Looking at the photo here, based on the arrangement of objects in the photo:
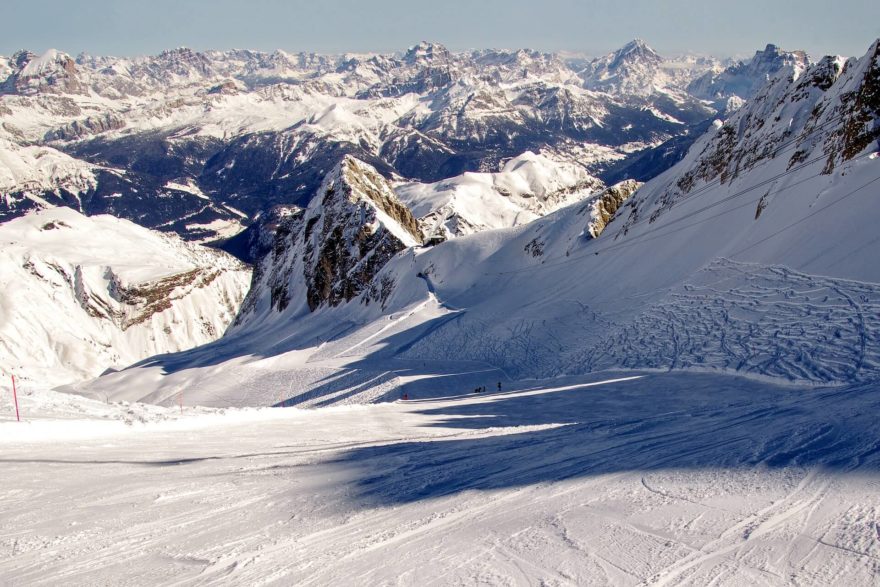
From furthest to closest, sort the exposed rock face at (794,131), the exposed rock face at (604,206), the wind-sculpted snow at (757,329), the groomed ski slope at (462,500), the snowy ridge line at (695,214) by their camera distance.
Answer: the exposed rock face at (604,206), the exposed rock face at (794,131), the snowy ridge line at (695,214), the wind-sculpted snow at (757,329), the groomed ski slope at (462,500)

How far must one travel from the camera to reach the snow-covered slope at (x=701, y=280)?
908 inches

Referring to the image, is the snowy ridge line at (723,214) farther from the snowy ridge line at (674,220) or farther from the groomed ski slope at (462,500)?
the groomed ski slope at (462,500)

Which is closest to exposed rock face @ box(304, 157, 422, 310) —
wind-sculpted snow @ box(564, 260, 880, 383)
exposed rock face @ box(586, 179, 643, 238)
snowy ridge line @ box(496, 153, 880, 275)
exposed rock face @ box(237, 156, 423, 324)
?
exposed rock face @ box(237, 156, 423, 324)

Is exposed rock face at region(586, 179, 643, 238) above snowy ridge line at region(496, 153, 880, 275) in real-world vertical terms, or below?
above

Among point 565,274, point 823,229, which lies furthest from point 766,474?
point 565,274

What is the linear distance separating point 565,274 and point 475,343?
35.1ft

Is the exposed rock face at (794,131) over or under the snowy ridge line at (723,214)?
over

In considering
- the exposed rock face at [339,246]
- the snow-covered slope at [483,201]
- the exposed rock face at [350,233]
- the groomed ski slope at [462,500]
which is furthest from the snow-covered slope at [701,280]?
the snow-covered slope at [483,201]

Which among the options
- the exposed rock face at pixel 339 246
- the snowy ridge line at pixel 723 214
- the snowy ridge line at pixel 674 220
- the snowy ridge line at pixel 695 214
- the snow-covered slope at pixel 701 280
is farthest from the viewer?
the exposed rock face at pixel 339 246

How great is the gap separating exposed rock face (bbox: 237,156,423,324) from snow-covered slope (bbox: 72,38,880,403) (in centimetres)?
1440

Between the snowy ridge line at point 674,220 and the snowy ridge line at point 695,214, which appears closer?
the snowy ridge line at point 695,214

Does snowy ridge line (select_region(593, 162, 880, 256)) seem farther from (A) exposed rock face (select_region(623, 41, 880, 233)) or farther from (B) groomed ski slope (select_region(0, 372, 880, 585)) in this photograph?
(B) groomed ski slope (select_region(0, 372, 880, 585))

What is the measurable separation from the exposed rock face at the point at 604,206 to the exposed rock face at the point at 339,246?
76.2ft

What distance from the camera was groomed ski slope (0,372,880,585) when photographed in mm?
7309
